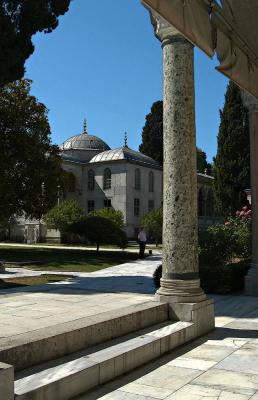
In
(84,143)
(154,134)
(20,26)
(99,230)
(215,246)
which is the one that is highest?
(154,134)

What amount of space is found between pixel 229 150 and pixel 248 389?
33.5m

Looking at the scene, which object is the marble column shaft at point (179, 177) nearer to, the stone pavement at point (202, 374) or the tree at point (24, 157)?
the stone pavement at point (202, 374)

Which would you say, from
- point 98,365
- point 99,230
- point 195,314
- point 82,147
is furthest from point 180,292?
point 82,147

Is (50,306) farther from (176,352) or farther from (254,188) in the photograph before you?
(254,188)

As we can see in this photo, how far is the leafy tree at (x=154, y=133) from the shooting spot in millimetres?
59719

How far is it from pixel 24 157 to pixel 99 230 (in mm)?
6049

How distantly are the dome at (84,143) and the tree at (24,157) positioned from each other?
32578 millimetres

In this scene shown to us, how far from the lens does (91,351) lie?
5.27 m

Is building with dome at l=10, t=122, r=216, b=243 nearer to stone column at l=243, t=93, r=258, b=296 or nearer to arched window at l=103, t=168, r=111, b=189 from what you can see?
arched window at l=103, t=168, r=111, b=189

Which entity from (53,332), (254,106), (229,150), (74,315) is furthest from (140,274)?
(229,150)

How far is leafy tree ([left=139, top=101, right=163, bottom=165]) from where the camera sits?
5972 cm

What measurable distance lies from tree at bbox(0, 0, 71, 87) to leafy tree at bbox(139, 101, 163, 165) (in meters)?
36.5

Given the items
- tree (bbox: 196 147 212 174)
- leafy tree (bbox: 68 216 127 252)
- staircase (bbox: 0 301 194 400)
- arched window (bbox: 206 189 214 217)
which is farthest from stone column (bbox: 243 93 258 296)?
tree (bbox: 196 147 212 174)

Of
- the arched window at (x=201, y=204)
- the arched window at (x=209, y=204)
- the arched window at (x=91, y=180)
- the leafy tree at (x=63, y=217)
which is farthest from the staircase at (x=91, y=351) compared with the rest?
the arched window at (x=209, y=204)
